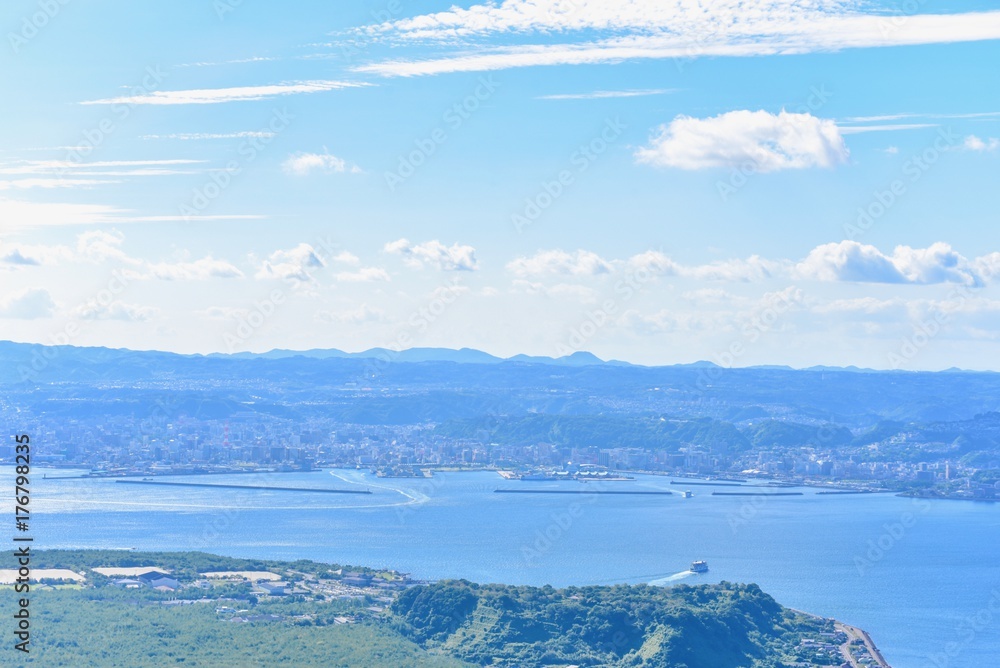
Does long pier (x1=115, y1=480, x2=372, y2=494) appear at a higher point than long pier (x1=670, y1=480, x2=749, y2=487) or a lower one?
lower

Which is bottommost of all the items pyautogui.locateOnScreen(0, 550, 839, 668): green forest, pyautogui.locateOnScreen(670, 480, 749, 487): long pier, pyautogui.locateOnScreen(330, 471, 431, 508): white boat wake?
pyautogui.locateOnScreen(0, 550, 839, 668): green forest

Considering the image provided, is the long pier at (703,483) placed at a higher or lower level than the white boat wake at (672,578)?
higher

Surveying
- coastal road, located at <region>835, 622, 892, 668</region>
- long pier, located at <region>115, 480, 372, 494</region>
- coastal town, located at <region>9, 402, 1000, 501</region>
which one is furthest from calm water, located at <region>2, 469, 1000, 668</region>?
coastal town, located at <region>9, 402, 1000, 501</region>

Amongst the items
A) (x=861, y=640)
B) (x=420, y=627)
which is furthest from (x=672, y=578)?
(x=420, y=627)

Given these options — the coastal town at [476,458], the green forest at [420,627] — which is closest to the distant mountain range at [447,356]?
the coastal town at [476,458]

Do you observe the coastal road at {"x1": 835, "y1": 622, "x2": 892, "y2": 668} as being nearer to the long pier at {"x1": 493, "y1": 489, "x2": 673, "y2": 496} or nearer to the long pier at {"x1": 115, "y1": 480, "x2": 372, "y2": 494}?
the long pier at {"x1": 493, "y1": 489, "x2": 673, "y2": 496}

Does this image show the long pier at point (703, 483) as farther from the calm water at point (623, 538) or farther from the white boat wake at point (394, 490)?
the white boat wake at point (394, 490)

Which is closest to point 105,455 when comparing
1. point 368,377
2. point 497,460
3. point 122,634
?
point 497,460

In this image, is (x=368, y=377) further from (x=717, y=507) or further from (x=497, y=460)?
(x=717, y=507)
